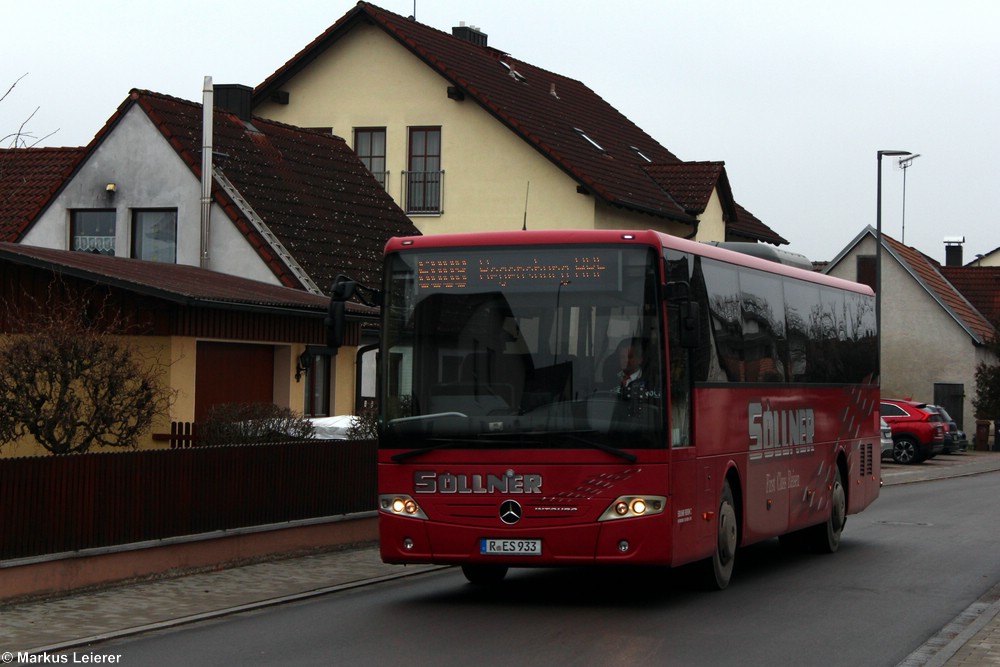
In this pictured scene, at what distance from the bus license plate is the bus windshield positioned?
0.78 m

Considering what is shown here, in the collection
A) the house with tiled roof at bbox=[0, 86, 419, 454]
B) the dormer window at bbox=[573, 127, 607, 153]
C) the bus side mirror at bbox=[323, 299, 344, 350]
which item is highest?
the dormer window at bbox=[573, 127, 607, 153]

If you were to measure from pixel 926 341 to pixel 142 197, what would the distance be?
126ft

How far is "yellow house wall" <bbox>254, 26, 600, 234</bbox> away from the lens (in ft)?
126

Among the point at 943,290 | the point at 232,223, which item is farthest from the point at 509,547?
the point at 943,290

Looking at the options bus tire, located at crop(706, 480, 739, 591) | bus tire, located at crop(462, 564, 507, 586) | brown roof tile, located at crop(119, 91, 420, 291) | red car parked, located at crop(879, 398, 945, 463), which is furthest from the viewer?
red car parked, located at crop(879, 398, 945, 463)

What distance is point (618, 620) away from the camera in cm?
1240

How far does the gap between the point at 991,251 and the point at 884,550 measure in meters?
103

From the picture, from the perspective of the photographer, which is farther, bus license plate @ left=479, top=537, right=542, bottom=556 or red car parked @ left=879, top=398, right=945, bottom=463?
red car parked @ left=879, top=398, right=945, bottom=463

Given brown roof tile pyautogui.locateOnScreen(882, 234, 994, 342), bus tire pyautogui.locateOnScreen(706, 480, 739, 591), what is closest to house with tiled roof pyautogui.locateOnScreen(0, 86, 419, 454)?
bus tire pyautogui.locateOnScreen(706, 480, 739, 591)

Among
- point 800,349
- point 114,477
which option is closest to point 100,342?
point 114,477

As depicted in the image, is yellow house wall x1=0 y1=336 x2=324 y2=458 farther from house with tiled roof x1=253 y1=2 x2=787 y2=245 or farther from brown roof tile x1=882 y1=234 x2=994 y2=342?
brown roof tile x1=882 y1=234 x2=994 y2=342

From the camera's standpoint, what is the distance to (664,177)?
1726 inches

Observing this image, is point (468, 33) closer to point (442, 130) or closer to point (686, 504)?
point (442, 130)

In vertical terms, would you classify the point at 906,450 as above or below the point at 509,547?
below
